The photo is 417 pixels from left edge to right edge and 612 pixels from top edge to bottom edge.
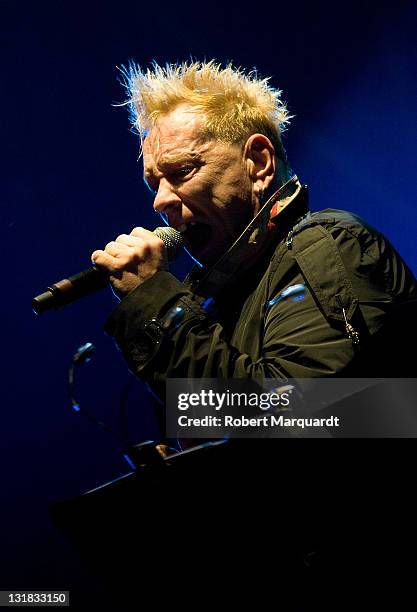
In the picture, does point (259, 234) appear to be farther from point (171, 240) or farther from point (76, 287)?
point (76, 287)

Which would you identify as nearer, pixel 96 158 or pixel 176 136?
pixel 176 136

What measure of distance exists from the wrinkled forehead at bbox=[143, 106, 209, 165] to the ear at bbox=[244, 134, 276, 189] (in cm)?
11

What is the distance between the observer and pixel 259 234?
4.92 feet

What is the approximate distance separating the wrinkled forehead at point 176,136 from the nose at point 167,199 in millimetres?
72

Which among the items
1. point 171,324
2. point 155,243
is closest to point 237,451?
point 171,324

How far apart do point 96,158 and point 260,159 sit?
127 centimetres

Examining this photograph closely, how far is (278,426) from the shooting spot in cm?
101

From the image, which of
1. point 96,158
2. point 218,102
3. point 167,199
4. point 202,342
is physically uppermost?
point 96,158

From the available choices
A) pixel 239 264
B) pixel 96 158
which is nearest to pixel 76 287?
pixel 239 264

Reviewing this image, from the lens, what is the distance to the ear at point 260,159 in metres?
1.60

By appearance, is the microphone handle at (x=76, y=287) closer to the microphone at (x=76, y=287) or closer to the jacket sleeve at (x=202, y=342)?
the microphone at (x=76, y=287)

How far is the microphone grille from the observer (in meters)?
1.58

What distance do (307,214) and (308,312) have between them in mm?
420

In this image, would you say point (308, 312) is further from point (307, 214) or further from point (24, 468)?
point (24, 468)
